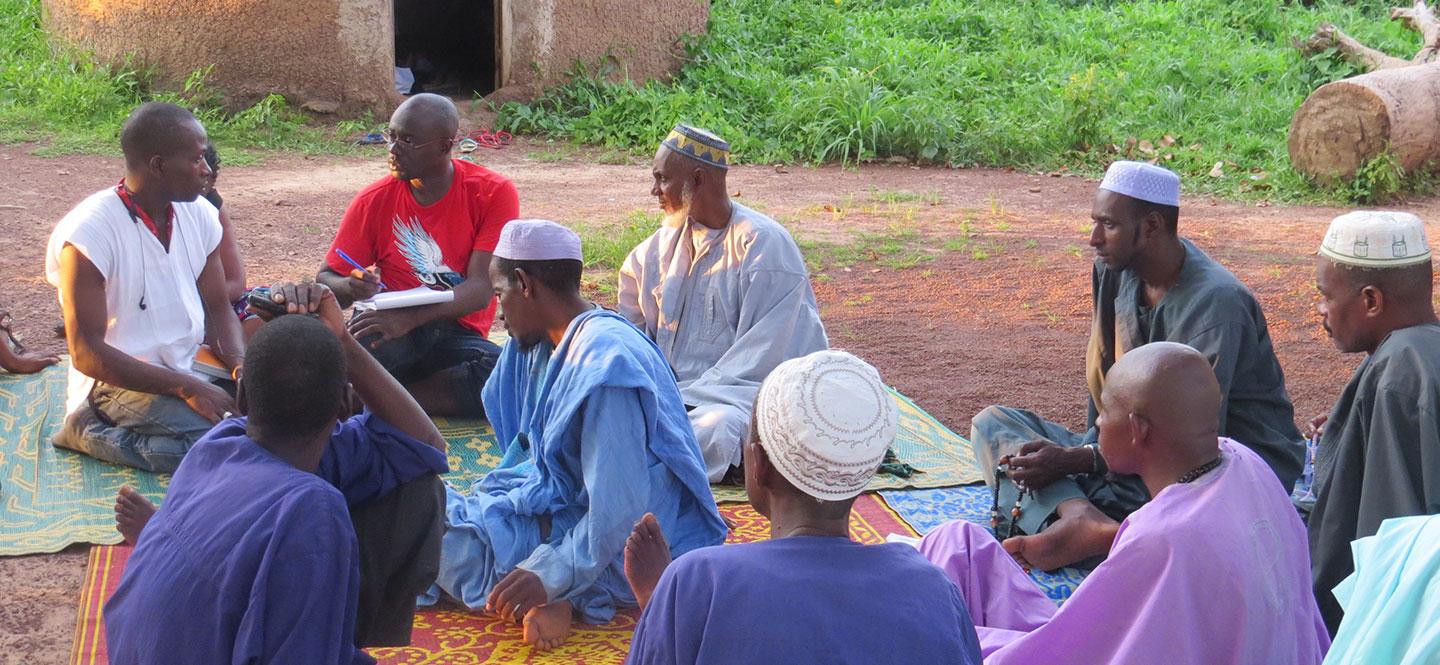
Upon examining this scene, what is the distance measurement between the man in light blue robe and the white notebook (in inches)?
58.7

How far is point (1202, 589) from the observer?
110 inches

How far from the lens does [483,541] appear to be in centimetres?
420

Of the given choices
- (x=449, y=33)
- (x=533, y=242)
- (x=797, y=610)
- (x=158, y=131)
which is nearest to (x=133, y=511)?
(x=533, y=242)

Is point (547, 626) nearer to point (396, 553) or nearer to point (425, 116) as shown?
point (396, 553)

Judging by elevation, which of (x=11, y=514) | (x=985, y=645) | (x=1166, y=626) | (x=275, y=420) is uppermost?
(x=275, y=420)

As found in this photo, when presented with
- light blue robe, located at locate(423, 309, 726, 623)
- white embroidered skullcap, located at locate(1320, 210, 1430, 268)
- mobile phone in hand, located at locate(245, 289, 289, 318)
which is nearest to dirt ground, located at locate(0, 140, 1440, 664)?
mobile phone in hand, located at locate(245, 289, 289, 318)

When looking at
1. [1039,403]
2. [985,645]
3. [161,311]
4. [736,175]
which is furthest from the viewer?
[736,175]

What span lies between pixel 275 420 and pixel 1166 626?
179 cm

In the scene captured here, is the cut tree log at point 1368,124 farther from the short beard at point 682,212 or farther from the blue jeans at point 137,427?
the blue jeans at point 137,427

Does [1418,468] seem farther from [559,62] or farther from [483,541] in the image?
[559,62]

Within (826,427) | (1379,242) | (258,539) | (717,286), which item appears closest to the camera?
(826,427)

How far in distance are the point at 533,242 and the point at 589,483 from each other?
2.33 ft

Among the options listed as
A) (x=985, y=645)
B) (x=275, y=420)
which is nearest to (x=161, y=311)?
(x=275, y=420)

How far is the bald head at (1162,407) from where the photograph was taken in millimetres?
2957
